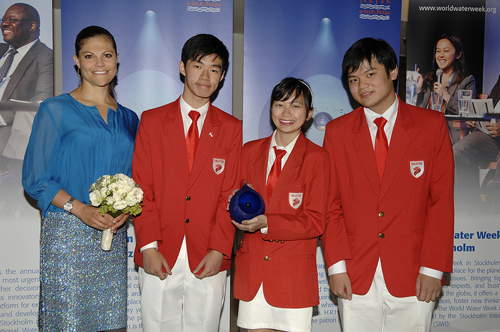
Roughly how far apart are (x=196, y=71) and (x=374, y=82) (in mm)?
1187

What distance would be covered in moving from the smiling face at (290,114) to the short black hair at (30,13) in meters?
2.44

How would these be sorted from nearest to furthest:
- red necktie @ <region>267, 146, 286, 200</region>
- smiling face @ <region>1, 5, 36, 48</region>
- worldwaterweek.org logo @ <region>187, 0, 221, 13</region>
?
red necktie @ <region>267, 146, 286, 200</region>, smiling face @ <region>1, 5, 36, 48</region>, worldwaterweek.org logo @ <region>187, 0, 221, 13</region>

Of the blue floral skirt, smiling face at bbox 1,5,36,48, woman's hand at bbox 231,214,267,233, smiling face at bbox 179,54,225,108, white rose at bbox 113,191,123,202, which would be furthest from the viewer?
smiling face at bbox 1,5,36,48

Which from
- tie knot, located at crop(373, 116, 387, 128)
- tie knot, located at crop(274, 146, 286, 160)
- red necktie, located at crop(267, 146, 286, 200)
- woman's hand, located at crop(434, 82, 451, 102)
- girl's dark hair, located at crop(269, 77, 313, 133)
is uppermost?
woman's hand, located at crop(434, 82, 451, 102)

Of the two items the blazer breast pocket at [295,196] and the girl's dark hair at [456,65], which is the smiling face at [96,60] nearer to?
the blazer breast pocket at [295,196]

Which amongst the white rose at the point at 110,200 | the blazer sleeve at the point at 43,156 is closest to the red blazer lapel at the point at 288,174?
the white rose at the point at 110,200

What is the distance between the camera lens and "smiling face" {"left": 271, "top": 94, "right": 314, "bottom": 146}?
8.91 feet

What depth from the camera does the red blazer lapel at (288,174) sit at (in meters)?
2.61

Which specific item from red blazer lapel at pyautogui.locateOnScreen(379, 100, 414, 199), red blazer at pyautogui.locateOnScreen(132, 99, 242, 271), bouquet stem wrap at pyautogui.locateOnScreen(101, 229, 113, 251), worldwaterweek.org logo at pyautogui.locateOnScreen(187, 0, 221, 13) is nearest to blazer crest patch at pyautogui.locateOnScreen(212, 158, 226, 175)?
red blazer at pyautogui.locateOnScreen(132, 99, 242, 271)

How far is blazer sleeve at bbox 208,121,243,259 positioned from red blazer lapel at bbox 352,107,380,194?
788 mm

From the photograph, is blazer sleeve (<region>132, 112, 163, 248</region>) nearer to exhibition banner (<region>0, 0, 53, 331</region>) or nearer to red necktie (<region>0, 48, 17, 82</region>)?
exhibition banner (<region>0, 0, 53, 331</region>)

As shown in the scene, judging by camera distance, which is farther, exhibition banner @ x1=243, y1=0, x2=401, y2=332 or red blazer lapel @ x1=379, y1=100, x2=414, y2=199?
exhibition banner @ x1=243, y1=0, x2=401, y2=332

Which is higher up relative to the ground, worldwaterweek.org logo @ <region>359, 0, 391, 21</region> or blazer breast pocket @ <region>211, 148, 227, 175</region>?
worldwaterweek.org logo @ <region>359, 0, 391, 21</region>

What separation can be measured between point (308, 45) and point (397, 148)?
1719 mm
